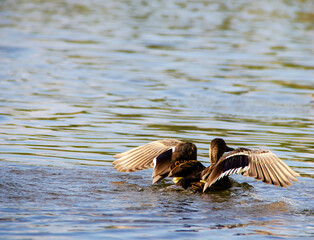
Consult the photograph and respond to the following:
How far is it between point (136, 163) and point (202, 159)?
1.25m

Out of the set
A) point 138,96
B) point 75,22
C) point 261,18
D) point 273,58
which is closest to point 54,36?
point 75,22

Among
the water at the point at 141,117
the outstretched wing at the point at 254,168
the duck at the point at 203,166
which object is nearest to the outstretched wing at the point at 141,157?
the duck at the point at 203,166

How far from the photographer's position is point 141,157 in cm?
786

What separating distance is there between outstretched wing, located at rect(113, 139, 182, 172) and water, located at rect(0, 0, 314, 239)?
13 cm

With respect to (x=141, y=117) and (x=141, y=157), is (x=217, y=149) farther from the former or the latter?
(x=141, y=117)

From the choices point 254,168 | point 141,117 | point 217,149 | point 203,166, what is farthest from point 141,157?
point 141,117

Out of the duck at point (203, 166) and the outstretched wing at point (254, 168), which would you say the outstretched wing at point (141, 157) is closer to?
the duck at point (203, 166)

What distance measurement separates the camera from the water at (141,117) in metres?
5.96

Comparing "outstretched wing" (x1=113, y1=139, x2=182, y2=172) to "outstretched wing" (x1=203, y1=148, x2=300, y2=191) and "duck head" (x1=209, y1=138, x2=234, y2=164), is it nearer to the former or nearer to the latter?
"duck head" (x1=209, y1=138, x2=234, y2=164)

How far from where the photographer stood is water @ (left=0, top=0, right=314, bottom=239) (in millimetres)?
5961

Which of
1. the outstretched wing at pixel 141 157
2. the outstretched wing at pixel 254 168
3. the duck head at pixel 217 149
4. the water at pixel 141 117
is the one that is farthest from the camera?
the outstretched wing at pixel 141 157

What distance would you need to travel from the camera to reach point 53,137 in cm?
959

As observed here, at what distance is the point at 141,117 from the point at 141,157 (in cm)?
332

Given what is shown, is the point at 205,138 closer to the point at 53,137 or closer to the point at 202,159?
the point at 202,159
